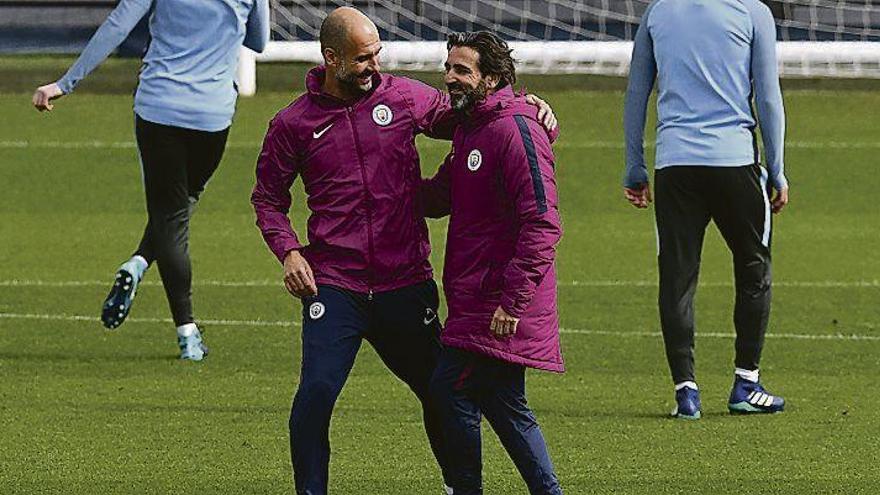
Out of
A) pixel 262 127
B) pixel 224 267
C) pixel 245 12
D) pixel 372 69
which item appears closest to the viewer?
pixel 372 69

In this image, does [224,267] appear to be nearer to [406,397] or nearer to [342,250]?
[406,397]

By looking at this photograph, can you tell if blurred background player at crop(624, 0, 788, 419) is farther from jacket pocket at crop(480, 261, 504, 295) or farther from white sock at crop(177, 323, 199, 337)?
white sock at crop(177, 323, 199, 337)

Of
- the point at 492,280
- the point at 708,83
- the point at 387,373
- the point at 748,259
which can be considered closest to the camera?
the point at 492,280

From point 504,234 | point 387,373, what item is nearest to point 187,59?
point 387,373

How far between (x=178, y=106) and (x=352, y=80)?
322cm

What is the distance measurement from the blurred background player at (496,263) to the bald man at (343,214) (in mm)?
216

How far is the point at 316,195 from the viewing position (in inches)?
257

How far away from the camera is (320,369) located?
6469 mm

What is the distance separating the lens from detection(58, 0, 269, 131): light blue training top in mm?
9516

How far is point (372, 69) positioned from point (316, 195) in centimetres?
43

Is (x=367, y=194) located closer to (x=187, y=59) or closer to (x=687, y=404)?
(x=687, y=404)

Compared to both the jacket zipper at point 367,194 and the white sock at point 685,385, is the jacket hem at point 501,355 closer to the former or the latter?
the jacket zipper at point 367,194

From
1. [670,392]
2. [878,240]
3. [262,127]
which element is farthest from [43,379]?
[262,127]

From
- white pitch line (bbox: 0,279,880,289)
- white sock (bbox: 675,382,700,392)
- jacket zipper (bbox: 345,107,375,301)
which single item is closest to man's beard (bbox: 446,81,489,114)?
jacket zipper (bbox: 345,107,375,301)
